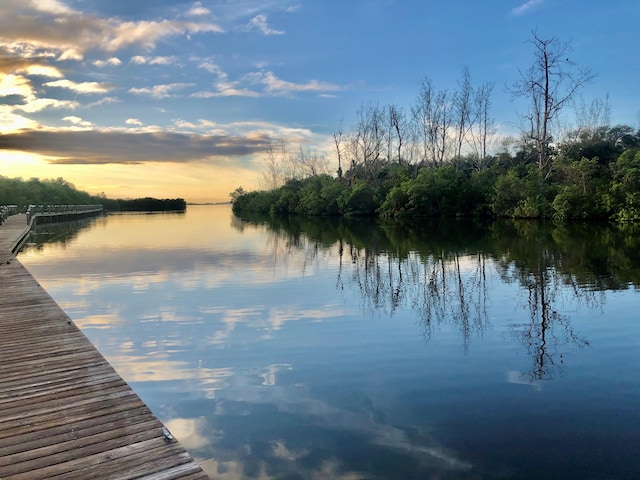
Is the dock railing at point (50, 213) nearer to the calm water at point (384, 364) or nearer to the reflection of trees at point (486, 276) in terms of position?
the reflection of trees at point (486, 276)

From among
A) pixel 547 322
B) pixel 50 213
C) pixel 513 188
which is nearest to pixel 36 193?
pixel 50 213

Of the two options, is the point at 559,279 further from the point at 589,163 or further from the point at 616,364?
the point at 589,163

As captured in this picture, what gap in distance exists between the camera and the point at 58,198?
65.1m

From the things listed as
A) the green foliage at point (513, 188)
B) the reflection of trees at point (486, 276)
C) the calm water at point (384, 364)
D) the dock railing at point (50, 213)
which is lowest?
the calm water at point (384, 364)

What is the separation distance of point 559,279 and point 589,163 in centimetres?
2558

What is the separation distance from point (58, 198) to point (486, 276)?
6434 centimetres

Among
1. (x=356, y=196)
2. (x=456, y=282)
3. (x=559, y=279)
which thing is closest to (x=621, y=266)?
(x=559, y=279)

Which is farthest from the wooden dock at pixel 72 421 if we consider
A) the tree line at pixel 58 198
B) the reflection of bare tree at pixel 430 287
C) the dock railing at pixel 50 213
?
the tree line at pixel 58 198

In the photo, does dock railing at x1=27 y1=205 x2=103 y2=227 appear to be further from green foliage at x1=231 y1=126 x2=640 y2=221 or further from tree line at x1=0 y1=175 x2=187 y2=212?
green foliage at x1=231 y1=126 x2=640 y2=221

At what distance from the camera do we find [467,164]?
51.1m

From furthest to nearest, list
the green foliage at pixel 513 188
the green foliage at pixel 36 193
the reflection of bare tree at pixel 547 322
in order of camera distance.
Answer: the green foliage at pixel 36 193
the green foliage at pixel 513 188
the reflection of bare tree at pixel 547 322

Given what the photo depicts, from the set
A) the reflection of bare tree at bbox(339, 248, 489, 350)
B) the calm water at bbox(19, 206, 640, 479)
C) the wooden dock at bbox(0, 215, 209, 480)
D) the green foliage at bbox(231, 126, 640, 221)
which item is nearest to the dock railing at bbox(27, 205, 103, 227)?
the green foliage at bbox(231, 126, 640, 221)

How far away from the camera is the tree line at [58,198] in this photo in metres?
54.2

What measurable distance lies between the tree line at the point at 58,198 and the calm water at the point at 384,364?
4682cm
